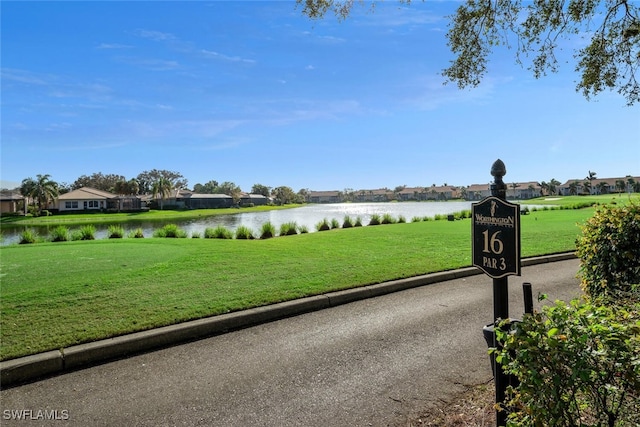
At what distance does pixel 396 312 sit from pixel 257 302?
2191mm

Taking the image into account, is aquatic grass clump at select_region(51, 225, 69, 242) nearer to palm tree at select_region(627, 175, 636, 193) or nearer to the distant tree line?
the distant tree line

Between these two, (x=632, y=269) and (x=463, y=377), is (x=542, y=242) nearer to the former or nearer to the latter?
(x=632, y=269)

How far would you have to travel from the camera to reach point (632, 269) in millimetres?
4164

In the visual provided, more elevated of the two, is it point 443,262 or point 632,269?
point 632,269

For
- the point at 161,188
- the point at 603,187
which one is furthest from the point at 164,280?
the point at 603,187

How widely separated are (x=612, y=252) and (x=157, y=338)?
19.0 feet

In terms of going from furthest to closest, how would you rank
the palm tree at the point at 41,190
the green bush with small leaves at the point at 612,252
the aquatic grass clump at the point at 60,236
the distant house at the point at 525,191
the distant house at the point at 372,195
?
1. the distant house at the point at 372,195
2. the distant house at the point at 525,191
3. the palm tree at the point at 41,190
4. the aquatic grass clump at the point at 60,236
5. the green bush with small leaves at the point at 612,252

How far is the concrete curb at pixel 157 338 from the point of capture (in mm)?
3660

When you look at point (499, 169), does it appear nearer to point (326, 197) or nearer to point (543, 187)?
point (543, 187)

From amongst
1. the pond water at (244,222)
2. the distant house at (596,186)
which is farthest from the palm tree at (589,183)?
the pond water at (244,222)

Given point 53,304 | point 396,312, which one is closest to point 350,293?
point 396,312

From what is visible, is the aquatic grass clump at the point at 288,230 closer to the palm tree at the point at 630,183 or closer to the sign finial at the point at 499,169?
the sign finial at the point at 499,169

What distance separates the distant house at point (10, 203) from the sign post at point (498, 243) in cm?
8106

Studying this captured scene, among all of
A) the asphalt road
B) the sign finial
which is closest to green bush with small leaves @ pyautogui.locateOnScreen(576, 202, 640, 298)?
the asphalt road
